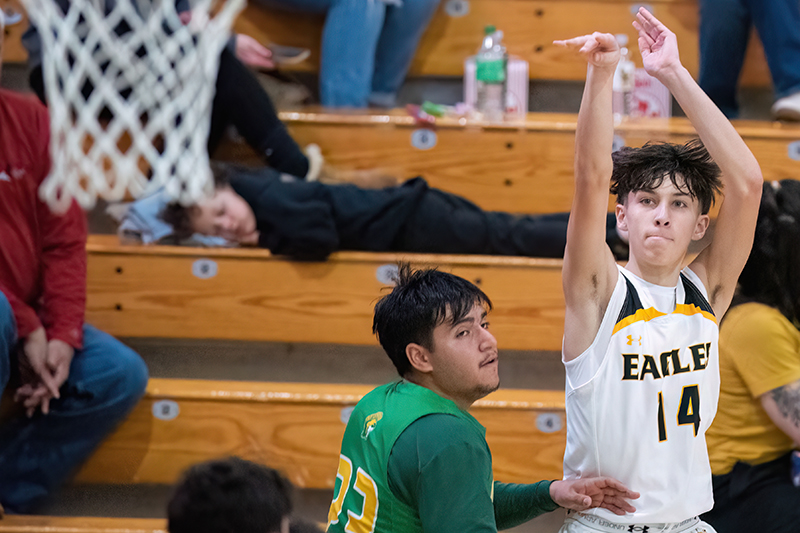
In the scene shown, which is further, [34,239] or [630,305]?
[34,239]

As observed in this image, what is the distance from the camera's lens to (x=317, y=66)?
2736mm

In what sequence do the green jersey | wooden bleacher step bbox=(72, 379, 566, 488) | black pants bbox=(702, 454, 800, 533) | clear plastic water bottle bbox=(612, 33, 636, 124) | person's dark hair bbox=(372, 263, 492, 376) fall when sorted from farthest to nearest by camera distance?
clear plastic water bottle bbox=(612, 33, 636, 124) < wooden bleacher step bbox=(72, 379, 566, 488) < black pants bbox=(702, 454, 800, 533) < person's dark hair bbox=(372, 263, 492, 376) < the green jersey

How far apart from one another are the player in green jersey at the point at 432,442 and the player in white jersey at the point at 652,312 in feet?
0.18

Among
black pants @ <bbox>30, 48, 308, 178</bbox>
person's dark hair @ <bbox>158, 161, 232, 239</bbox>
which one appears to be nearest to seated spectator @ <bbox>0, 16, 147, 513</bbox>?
person's dark hair @ <bbox>158, 161, 232, 239</bbox>

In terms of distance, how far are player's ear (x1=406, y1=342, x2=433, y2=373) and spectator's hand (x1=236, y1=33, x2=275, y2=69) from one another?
65.6 inches

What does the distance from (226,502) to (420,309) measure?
1.37ft

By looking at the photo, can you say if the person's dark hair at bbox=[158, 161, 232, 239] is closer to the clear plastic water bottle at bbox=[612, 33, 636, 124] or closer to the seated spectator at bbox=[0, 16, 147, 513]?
the seated spectator at bbox=[0, 16, 147, 513]

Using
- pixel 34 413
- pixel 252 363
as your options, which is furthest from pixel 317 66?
pixel 34 413

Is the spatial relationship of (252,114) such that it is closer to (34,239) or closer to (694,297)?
(34,239)

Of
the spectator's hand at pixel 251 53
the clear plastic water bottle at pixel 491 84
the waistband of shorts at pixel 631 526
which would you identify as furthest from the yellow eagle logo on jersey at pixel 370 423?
the spectator's hand at pixel 251 53

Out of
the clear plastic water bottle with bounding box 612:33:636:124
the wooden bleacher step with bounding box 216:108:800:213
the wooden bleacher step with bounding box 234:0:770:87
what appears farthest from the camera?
the wooden bleacher step with bounding box 234:0:770:87

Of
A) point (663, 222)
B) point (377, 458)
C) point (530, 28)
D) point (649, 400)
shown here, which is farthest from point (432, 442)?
point (530, 28)

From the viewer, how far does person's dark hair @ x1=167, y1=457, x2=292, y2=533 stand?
78 centimetres

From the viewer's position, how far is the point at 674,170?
107 cm
